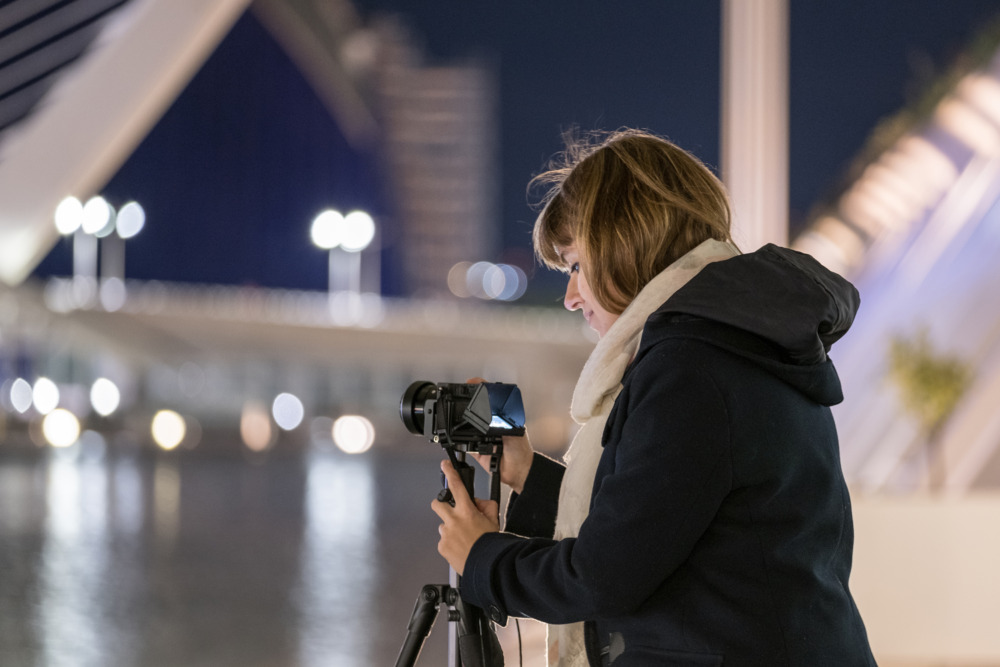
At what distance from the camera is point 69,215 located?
18.5m

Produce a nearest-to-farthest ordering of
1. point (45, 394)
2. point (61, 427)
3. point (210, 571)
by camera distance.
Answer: point (210, 571), point (61, 427), point (45, 394)

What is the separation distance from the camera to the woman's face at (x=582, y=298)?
1.08 m

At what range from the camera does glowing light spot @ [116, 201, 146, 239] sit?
22.2 meters

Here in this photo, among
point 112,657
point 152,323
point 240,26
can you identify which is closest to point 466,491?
point 112,657

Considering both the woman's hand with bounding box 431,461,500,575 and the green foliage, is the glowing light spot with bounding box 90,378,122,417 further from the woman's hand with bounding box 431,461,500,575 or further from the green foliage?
the woman's hand with bounding box 431,461,500,575

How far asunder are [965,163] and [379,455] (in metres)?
9.80

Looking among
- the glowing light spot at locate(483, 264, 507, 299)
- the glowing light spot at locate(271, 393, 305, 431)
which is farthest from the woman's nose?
the glowing light spot at locate(483, 264, 507, 299)

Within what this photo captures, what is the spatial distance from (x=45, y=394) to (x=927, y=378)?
17659 millimetres

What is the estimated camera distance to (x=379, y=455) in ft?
45.1

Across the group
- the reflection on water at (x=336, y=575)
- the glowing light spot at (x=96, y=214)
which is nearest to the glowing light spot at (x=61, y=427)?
the glowing light spot at (x=96, y=214)

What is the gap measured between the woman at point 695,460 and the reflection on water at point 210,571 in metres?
2.36

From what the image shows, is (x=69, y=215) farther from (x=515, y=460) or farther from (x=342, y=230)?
(x=515, y=460)

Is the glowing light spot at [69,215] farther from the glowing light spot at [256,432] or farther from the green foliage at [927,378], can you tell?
the green foliage at [927,378]

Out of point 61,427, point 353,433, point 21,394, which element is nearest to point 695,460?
point 61,427
